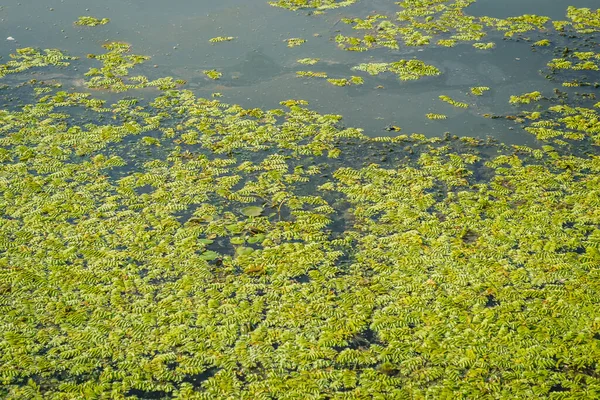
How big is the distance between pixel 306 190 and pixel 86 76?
529cm

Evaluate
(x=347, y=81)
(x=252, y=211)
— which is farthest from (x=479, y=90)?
(x=252, y=211)

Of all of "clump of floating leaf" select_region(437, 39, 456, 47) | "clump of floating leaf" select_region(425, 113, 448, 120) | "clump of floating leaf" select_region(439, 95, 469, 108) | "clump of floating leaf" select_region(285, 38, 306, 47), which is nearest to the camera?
"clump of floating leaf" select_region(425, 113, 448, 120)

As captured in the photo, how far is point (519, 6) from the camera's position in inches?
455

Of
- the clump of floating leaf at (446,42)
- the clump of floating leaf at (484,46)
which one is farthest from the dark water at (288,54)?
the clump of floating leaf at (446,42)

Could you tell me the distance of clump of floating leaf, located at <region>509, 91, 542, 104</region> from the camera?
27.4 ft

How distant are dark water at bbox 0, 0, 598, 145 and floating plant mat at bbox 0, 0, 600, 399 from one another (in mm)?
274

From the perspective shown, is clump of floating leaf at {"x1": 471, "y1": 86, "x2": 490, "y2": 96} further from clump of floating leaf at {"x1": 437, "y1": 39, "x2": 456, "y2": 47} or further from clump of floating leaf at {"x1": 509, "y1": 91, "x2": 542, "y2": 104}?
clump of floating leaf at {"x1": 437, "y1": 39, "x2": 456, "y2": 47}

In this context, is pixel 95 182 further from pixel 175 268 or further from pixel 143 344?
pixel 143 344

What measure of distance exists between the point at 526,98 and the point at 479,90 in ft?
2.39

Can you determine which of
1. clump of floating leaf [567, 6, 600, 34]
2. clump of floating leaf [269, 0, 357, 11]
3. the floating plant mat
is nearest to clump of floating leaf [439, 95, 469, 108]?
the floating plant mat

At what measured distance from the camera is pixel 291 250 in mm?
5598

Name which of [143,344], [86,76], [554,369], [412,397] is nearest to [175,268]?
[143,344]

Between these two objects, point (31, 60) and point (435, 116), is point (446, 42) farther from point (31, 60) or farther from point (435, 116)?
point (31, 60)

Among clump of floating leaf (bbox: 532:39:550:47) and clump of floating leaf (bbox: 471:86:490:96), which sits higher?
clump of floating leaf (bbox: 532:39:550:47)
